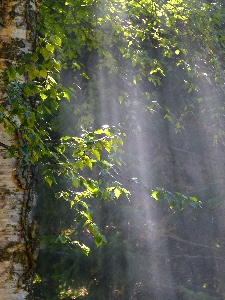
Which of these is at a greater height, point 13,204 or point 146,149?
point 146,149

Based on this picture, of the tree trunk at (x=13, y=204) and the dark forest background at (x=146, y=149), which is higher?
the dark forest background at (x=146, y=149)

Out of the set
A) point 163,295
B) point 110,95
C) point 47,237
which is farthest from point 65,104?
point 163,295

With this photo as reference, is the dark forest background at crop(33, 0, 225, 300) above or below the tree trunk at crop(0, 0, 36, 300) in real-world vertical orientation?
above

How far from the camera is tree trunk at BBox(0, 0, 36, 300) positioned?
6.57 feet

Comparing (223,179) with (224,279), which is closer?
(224,279)

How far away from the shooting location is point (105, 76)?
236 inches

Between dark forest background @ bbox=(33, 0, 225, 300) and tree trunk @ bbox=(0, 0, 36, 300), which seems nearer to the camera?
tree trunk @ bbox=(0, 0, 36, 300)

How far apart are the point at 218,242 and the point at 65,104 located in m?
3.01

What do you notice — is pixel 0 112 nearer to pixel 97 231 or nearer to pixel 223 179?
pixel 97 231

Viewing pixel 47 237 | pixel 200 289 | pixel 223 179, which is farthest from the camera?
pixel 223 179

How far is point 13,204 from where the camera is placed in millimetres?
2039

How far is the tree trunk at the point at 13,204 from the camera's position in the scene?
2.00 meters

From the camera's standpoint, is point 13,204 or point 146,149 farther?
point 146,149

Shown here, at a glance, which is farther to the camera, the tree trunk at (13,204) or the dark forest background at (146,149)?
the dark forest background at (146,149)
